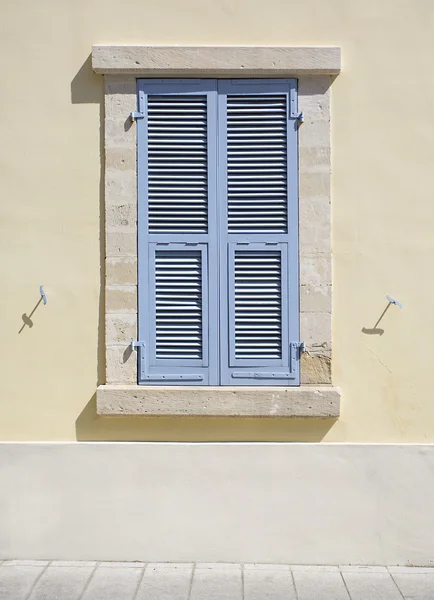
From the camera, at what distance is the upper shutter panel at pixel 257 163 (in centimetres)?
447

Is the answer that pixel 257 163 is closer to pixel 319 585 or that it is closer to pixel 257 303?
pixel 257 303

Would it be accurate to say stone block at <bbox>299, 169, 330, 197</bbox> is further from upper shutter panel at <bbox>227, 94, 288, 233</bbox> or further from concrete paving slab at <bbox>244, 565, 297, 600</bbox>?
concrete paving slab at <bbox>244, 565, 297, 600</bbox>

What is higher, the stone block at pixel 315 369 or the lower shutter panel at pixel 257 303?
the lower shutter panel at pixel 257 303

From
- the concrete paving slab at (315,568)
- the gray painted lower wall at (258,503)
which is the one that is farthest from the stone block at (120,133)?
the concrete paving slab at (315,568)

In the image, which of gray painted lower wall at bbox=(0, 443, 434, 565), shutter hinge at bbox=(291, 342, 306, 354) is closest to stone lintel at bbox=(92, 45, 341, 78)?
shutter hinge at bbox=(291, 342, 306, 354)

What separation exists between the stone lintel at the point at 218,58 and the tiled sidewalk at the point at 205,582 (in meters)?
3.35

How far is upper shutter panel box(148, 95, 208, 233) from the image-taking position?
14.7 ft
